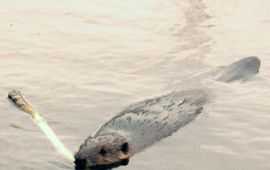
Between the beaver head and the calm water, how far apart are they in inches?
6.8

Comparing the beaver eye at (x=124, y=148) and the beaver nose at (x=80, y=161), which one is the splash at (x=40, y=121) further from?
the beaver eye at (x=124, y=148)

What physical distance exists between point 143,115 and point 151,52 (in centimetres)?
342

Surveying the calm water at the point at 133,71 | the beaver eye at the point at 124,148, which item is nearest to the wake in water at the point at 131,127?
the beaver eye at the point at 124,148

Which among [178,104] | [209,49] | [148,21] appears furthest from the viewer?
[148,21]

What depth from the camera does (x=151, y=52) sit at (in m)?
10.5

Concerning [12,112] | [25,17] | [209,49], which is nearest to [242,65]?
[209,49]

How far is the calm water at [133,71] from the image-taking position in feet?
23.0

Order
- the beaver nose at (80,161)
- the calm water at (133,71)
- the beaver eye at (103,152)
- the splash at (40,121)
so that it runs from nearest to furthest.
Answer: the beaver nose at (80,161) → the beaver eye at (103,152) → the splash at (40,121) → the calm water at (133,71)

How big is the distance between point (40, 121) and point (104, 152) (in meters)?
1.65

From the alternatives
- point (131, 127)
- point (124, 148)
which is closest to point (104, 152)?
point (124, 148)

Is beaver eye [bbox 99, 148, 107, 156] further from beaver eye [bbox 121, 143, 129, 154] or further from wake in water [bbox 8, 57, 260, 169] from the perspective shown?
beaver eye [bbox 121, 143, 129, 154]

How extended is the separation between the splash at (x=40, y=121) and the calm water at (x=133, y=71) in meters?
0.08

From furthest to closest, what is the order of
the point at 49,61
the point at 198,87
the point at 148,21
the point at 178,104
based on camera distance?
the point at 148,21
the point at 49,61
the point at 198,87
the point at 178,104

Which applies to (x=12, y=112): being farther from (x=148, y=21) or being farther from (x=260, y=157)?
(x=148, y=21)
